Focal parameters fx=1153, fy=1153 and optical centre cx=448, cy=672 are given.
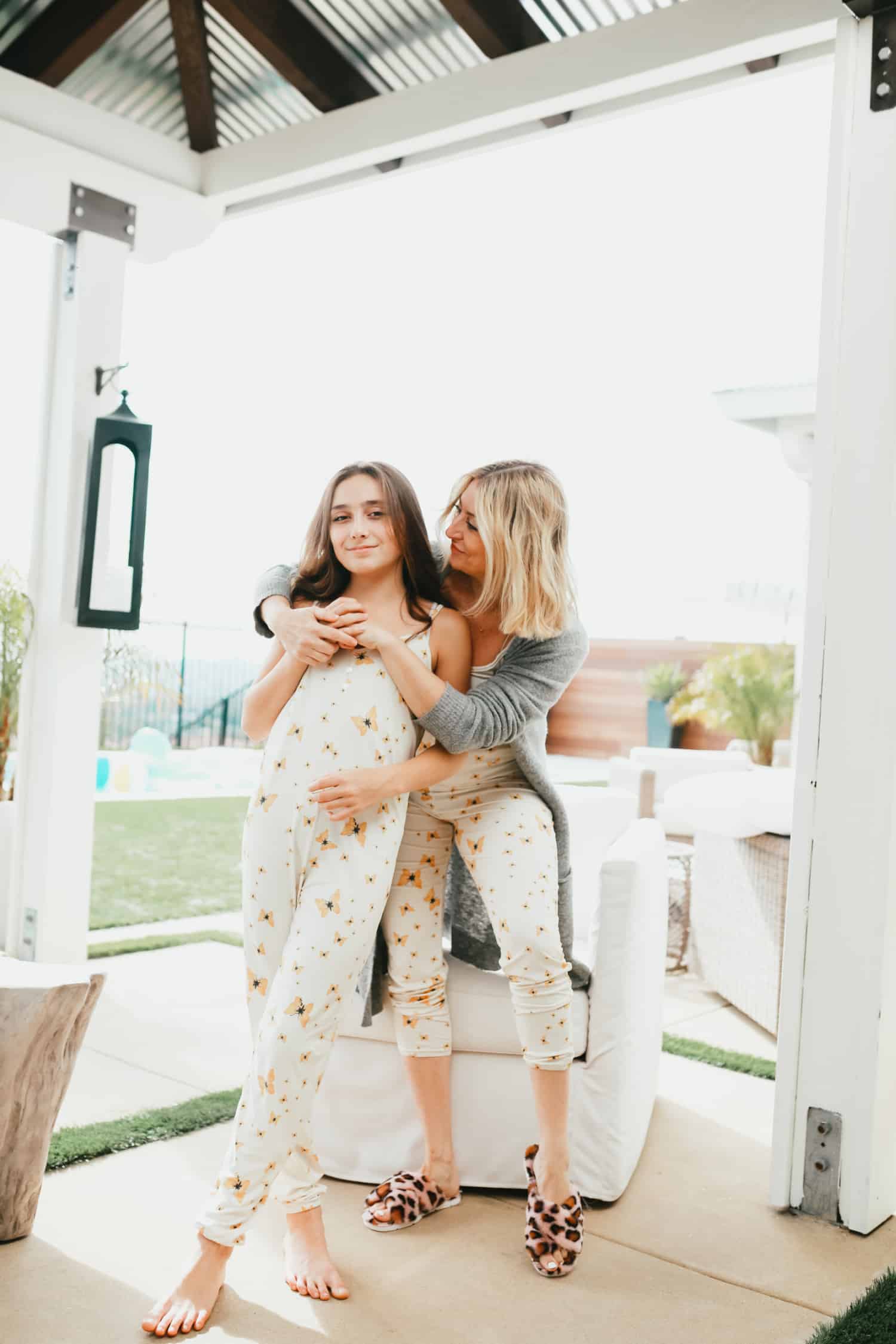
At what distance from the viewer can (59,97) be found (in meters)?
3.20

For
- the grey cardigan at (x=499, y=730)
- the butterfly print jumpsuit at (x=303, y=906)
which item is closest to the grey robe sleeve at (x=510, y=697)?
the grey cardigan at (x=499, y=730)

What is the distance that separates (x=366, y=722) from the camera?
2.03 metres

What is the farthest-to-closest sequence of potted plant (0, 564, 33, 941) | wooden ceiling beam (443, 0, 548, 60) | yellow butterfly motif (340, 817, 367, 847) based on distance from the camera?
potted plant (0, 564, 33, 941)
wooden ceiling beam (443, 0, 548, 60)
yellow butterfly motif (340, 817, 367, 847)

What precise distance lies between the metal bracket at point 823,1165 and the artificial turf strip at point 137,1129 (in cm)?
125

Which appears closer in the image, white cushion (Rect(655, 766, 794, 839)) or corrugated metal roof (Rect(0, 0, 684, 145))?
corrugated metal roof (Rect(0, 0, 684, 145))

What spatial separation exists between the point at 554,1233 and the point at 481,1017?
0.43 metres

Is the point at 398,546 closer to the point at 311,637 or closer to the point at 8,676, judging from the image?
the point at 311,637

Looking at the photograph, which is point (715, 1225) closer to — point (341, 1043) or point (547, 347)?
point (341, 1043)

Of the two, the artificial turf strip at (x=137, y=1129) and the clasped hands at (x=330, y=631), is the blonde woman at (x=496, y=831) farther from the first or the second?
the artificial turf strip at (x=137, y=1129)

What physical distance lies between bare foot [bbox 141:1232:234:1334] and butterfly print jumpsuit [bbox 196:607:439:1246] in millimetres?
37

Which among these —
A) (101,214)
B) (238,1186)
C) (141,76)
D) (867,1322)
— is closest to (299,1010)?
(238,1186)

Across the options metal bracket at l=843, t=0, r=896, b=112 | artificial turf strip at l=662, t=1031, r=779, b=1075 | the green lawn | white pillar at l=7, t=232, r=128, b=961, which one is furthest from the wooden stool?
the green lawn

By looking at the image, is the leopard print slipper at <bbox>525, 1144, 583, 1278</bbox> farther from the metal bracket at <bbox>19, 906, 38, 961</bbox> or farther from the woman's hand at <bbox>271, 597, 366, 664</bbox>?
the metal bracket at <bbox>19, 906, 38, 961</bbox>

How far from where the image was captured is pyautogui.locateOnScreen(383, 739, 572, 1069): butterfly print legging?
212 centimetres
